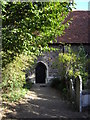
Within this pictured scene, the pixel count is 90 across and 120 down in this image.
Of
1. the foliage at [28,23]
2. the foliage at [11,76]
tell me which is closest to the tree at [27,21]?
the foliage at [28,23]

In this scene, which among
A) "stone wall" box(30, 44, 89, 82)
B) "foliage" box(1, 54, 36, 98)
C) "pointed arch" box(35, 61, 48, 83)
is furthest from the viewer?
"pointed arch" box(35, 61, 48, 83)

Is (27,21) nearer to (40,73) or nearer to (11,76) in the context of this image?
(11,76)

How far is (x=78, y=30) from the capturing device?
1616 centimetres

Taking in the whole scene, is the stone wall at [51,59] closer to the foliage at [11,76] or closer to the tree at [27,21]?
the foliage at [11,76]

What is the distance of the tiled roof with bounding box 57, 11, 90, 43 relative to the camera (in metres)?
15.4

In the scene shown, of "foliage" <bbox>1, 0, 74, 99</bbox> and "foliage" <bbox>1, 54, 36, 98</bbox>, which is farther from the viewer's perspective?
"foliage" <bbox>1, 54, 36, 98</bbox>

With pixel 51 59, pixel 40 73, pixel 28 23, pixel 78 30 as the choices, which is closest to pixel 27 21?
pixel 28 23

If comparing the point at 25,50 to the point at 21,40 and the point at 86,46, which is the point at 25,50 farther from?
the point at 86,46

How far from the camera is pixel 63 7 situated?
17.8ft

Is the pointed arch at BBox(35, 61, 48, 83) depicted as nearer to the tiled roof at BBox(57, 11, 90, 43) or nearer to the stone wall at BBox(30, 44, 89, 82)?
the stone wall at BBox(30, 44, 89, 82)

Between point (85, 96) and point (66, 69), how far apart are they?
3.57m

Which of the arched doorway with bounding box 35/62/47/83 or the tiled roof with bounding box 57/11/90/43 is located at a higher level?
the tiled roof with bounding box 57/11/90/43

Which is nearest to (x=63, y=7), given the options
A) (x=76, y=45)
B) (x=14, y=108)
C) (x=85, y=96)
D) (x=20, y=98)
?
(x=85, y=96)

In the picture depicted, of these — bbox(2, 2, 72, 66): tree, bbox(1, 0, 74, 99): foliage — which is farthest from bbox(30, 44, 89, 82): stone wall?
bbox(2, 2, 72, 66): tree
